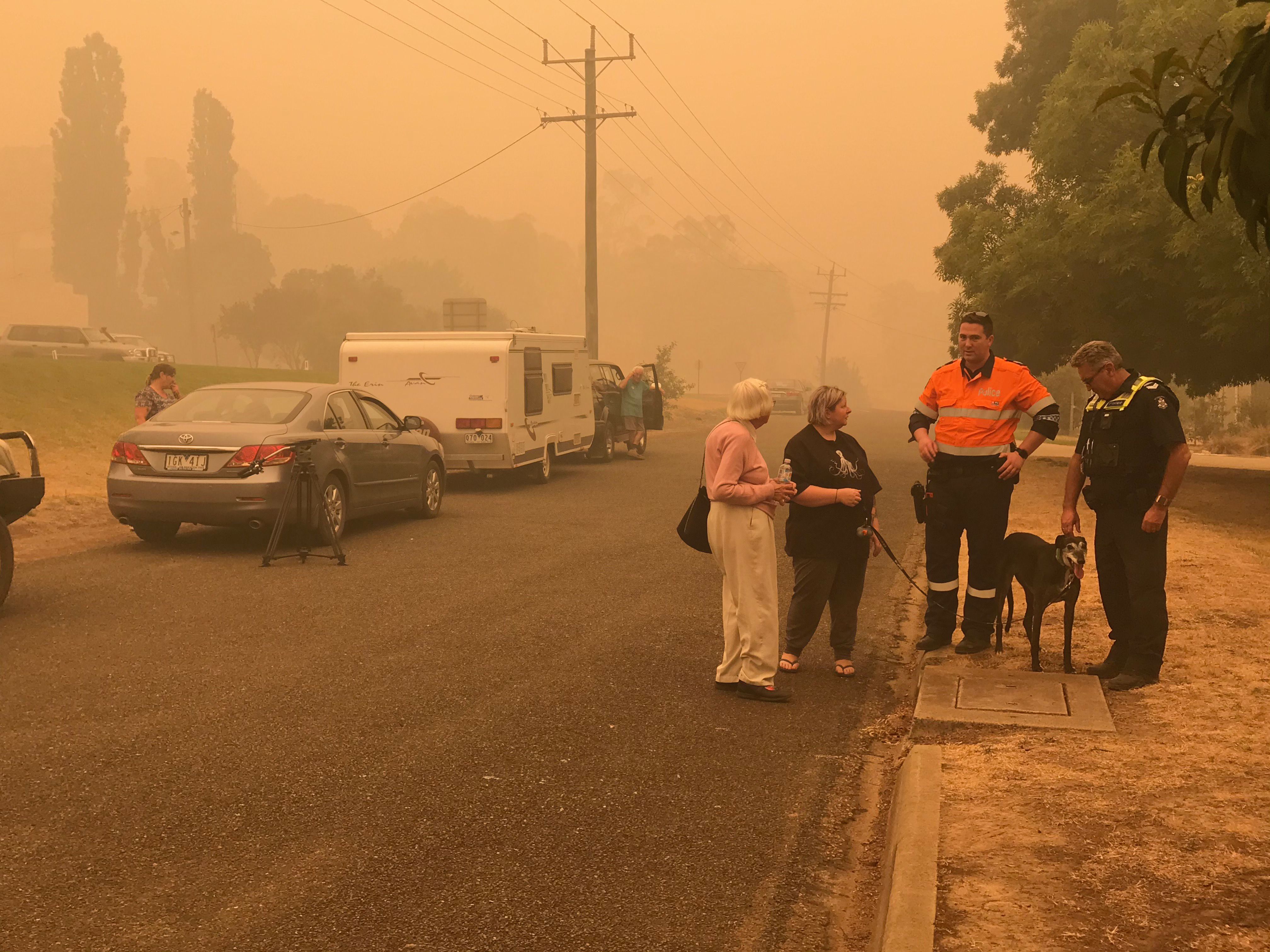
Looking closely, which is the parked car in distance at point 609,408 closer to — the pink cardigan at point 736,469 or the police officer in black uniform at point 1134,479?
the pink cardigan at point 736,469

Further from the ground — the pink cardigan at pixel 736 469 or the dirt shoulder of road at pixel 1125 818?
the pink cardigan at pixel 736 469

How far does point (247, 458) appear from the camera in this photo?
38.7ft

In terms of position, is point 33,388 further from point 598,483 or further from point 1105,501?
point 1105,501

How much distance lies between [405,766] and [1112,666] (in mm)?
4001

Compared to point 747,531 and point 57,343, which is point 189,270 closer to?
point 57,343

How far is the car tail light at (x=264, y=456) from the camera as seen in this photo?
1177cm

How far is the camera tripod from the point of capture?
11.6 m

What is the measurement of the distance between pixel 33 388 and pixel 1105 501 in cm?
3168

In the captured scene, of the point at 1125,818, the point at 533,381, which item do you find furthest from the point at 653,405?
the point at 1125,818

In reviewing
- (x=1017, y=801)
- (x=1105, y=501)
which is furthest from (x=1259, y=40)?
(x=1105, y=501)

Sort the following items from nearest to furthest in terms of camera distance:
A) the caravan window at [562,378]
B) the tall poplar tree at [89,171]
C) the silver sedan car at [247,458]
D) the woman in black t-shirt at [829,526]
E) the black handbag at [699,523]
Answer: the black handbag at [699,523] → the woman in black t-shirt at [829,526] → the silver sedan car at [247,458] → the caravan window at [562,378] → the tall poplar tree at [89,171]

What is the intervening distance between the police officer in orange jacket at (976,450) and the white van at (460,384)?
10862 mm

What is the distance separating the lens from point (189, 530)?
13.7m

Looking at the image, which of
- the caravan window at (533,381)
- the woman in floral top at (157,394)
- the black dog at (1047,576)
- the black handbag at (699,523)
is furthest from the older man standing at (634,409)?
the black handbag at (699,523)
